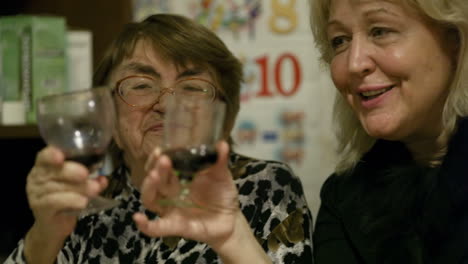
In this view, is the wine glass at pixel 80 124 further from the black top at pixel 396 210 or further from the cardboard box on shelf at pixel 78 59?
the cardboard box on shelf at pixel 78 59

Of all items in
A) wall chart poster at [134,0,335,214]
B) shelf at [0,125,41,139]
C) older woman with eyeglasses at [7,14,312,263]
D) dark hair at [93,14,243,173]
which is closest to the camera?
older woman with eyeglasses at [7,14,312,263]

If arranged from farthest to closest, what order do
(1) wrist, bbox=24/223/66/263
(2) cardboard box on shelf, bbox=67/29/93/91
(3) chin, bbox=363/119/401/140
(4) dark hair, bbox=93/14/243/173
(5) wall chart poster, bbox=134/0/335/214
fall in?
1. (5) wall chart poster, bbox=134/0/335/214
2. (2) cardboard box on shelf, bbox=67/29/93/91
3. (4) dark hair, bbox=93/14/243/173
4. (3) chin, bbox=363/119/401/140
5. (1) wrist, bbox=24/223/66/263

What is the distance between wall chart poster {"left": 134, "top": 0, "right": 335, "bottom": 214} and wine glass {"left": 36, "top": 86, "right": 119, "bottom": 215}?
49.5 inches

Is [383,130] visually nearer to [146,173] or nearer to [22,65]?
[146,173]

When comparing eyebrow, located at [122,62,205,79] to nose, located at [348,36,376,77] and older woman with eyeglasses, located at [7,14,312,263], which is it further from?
nose, located at [348,36,376,77]

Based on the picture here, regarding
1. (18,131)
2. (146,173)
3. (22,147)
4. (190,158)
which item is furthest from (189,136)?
(22,147)

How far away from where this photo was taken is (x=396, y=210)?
1442mm

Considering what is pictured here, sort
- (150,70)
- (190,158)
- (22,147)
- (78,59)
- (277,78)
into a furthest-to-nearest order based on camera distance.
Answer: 1. (277,78)
2. (22,147)
3. (78,59)
4. (150,70)
5. (190,158)

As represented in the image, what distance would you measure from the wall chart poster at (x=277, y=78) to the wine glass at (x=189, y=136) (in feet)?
4.23

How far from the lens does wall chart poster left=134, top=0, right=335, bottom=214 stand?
2.37m

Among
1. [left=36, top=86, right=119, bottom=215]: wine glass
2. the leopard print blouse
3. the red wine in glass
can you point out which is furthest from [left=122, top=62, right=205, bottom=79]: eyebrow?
the red wine in glass

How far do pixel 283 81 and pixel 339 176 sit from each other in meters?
0.80

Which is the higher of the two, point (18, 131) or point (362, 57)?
point (362, 57)

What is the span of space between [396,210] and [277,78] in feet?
3.41
